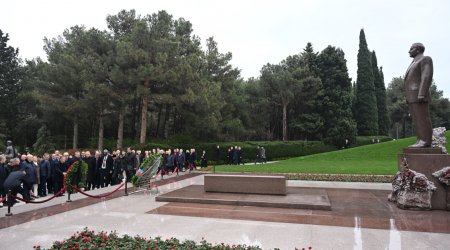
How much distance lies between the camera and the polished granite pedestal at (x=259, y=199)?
8688mm

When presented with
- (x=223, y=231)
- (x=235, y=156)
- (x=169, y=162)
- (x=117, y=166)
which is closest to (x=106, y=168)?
(x=117, y=166)

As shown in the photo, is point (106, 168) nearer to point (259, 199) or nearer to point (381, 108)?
point (259, 199)

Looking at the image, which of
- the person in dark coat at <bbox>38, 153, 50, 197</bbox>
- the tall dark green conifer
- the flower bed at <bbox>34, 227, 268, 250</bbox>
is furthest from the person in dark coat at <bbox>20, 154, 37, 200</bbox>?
the tall dark green conifer

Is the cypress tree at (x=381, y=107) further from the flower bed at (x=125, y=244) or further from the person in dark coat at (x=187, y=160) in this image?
the flower bed at (x=125, y=244)

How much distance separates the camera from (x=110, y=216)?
8.06 m

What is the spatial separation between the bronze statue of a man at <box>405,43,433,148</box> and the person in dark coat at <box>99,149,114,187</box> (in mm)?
12220

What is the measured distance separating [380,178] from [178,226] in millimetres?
12117

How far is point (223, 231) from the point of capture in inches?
258

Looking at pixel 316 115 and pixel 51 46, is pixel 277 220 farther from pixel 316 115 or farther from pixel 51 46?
pixel 51 46

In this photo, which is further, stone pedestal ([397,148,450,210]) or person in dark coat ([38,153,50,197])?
person in dark coat ([38,153,50,197])

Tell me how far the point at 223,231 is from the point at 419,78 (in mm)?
7233

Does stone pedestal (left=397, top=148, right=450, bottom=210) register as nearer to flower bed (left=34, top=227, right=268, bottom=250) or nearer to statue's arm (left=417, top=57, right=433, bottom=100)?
statue's arm (left=417, top=57, right=433, bottom=100)

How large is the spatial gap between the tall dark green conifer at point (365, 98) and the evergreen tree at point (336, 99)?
8607 mm

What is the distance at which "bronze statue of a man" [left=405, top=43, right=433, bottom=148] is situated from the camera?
8578mm
